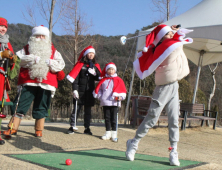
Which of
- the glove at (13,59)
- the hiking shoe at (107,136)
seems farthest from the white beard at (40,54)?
the hiking shoe at (107,136)

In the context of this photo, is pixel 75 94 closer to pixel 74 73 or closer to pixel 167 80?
pixel 74 73

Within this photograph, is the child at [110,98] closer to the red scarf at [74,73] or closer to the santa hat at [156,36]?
the red scarf at [74,73]

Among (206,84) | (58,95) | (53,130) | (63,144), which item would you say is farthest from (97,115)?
(206,84)

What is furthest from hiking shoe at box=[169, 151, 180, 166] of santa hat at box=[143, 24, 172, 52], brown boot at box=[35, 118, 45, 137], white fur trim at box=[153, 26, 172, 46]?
brown boot at box=[35, 118, 45, 137]

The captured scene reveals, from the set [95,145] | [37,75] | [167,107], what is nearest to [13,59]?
[37,75]

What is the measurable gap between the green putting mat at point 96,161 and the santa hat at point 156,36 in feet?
5.03

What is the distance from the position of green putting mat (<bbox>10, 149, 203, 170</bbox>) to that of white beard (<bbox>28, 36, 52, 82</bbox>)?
4.37 feet

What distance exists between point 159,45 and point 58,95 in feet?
28.1

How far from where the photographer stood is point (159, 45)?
13.1 feet

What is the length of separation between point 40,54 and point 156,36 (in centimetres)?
196

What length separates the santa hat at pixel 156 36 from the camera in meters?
4.05

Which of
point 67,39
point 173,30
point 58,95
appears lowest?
point 58,95

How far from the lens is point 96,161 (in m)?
3.91

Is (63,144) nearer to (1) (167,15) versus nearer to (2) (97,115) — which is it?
(2) (97,115)
